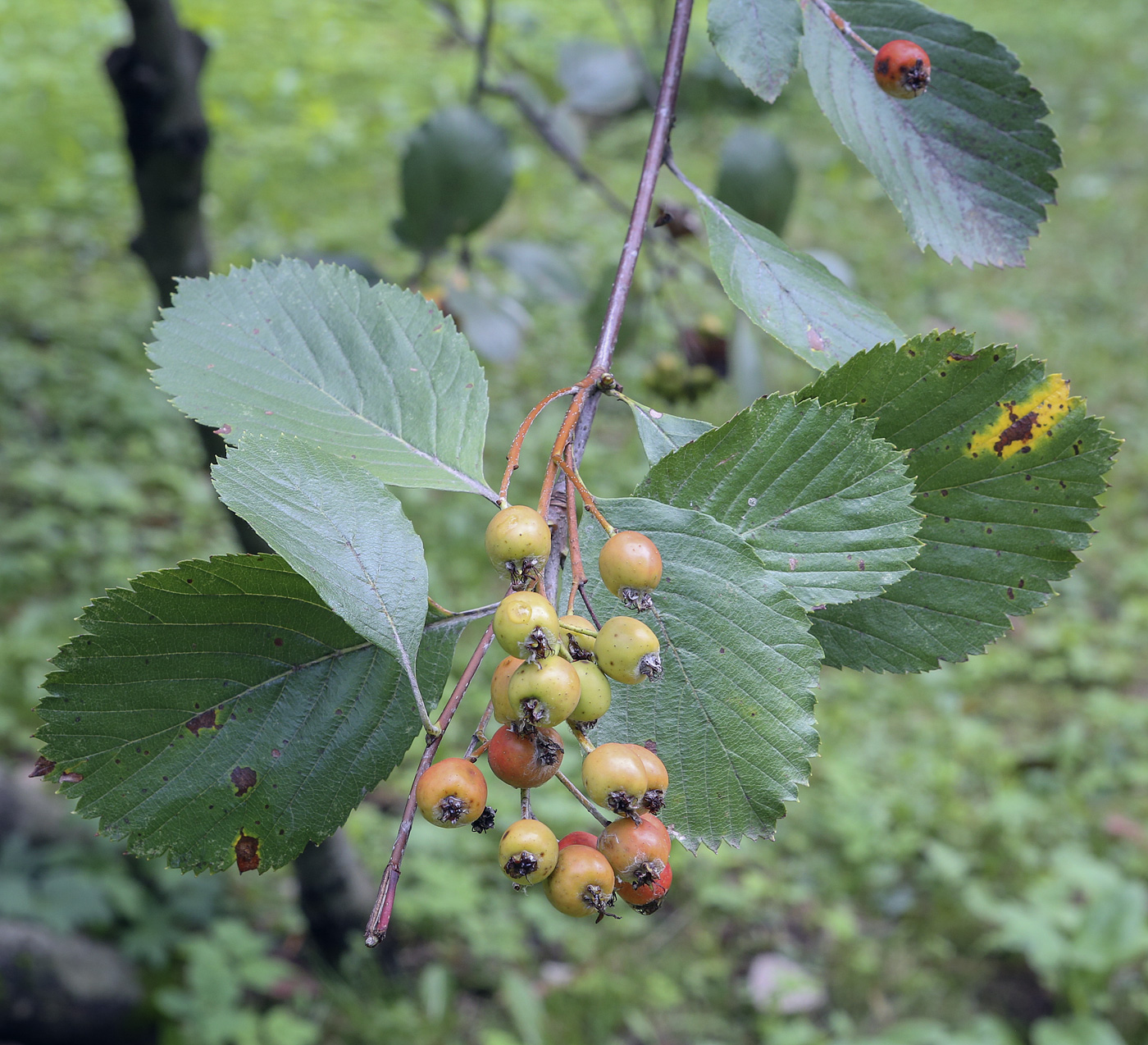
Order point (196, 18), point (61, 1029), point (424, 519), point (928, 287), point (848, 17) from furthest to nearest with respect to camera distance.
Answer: point (196, 18) < point (928, 287) < point (424, 519) < point (61, 1029) < point (848, 17)

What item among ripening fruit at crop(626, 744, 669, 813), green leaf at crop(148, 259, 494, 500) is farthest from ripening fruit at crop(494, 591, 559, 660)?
green leaf at crop(148, 259, 494, 500)

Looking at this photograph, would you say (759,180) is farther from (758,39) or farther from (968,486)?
(968,486)

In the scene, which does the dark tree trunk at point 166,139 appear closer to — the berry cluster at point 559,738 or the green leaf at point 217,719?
the green leaf at point 217,719

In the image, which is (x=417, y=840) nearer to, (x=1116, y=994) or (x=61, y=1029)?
(x=61, y=1029)

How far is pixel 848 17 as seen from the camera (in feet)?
3.24

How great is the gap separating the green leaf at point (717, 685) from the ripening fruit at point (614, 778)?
0.28ft

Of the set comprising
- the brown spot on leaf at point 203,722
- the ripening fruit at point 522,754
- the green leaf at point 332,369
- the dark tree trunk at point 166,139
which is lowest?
the dark tree trunk at point 166,139

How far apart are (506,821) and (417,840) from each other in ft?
1.04

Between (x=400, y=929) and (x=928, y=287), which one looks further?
(x=928, y=287)

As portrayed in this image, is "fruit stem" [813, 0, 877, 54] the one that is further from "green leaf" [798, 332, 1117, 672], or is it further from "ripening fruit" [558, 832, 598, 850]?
"ripening fruit" [558, 832, 598, 850]

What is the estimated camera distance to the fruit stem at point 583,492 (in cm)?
64

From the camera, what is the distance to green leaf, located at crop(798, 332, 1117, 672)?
2.38 ft

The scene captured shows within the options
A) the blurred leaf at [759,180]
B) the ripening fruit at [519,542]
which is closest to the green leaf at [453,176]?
the blurred leaf at [759,180]

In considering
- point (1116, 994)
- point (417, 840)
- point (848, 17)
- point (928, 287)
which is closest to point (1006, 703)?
point (1116, 994)
